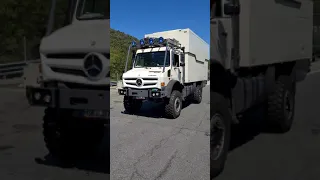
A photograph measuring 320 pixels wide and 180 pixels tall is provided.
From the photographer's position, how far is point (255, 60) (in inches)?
37.5

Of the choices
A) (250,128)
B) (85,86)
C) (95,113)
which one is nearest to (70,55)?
(85,86)

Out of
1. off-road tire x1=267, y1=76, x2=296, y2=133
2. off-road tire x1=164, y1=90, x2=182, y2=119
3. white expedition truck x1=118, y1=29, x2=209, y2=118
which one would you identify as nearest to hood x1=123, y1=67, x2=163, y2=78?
white expedition truck x1=118, y1=29, x2=209, y2=118

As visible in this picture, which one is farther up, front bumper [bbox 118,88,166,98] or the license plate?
front bumper [bbox 118,88,166,98]

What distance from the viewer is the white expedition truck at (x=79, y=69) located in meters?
0.91

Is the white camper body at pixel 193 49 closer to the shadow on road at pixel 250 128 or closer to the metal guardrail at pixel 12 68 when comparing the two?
the shadow on road at pixel 250 128

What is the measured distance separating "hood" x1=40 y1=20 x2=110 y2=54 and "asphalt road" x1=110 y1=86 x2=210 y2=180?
292mm

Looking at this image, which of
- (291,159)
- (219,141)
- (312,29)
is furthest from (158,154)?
(312,29)

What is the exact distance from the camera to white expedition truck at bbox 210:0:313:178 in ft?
3.05

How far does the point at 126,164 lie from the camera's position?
1047 mm

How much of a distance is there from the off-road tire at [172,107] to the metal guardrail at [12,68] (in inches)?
22.6

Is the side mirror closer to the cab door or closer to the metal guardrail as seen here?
the cab door

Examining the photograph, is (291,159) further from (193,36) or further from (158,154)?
(193,36)

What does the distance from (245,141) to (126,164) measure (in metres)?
0.53

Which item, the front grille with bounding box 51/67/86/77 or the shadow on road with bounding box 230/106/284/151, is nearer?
the front grille with bounding box 51/67/86/77
